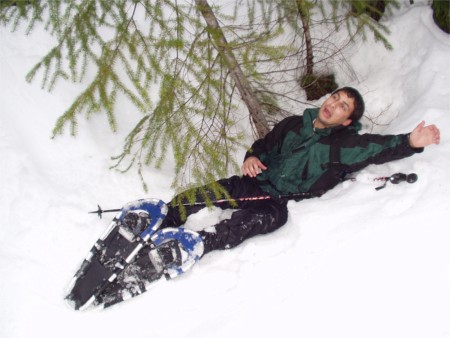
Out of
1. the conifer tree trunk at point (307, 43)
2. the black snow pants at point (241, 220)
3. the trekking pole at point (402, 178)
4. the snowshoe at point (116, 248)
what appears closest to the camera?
the trekking pole at point (402, 178)

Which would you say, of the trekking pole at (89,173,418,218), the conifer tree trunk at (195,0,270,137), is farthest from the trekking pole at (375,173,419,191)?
the conifer tree trunk at (195,0,270,137)

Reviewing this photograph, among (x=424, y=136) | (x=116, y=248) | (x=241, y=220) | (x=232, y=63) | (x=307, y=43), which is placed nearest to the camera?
(x=424, y=136)

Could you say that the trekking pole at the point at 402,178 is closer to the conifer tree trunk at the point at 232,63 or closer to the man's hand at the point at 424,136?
the man's hand at the point at 424,136

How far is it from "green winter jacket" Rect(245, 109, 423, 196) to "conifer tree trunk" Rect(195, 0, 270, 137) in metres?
0.38

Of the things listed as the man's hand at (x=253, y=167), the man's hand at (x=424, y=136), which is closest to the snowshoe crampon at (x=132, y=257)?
the man's hand at (x=253, y=167)

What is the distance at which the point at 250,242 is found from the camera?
3188mm

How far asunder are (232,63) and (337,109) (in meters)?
1.01

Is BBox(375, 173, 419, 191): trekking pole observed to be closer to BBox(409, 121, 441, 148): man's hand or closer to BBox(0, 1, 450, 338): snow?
BBox(0, 1, 450, 338): snow

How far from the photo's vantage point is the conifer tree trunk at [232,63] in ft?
8.74

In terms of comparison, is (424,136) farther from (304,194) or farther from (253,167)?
(253,167)

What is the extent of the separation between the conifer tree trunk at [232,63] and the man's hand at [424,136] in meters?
1.54

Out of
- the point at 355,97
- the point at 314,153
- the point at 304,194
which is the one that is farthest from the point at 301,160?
the point at 355,97

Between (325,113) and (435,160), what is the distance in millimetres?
1079

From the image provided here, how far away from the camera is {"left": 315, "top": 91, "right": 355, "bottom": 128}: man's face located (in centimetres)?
280
